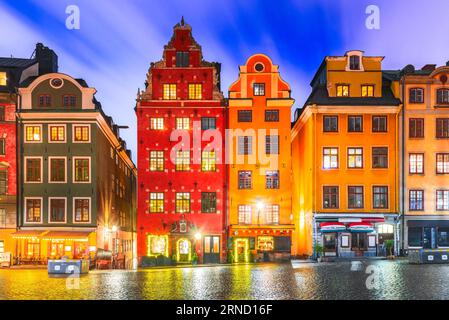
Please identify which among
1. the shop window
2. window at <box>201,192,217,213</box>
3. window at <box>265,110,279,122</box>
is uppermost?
window at <box>265,110,279,122</box>

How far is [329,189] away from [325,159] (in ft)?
8.52

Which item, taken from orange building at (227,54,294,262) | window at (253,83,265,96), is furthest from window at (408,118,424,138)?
window at (253,83,265,96)

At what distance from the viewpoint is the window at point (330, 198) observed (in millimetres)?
55500

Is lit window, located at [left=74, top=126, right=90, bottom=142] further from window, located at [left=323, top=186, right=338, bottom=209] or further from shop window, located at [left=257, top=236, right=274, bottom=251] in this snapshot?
window, located at [left=323, top=186, right=338, bottom=209]

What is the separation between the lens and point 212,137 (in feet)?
186

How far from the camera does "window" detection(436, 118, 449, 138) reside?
56031 millimetres

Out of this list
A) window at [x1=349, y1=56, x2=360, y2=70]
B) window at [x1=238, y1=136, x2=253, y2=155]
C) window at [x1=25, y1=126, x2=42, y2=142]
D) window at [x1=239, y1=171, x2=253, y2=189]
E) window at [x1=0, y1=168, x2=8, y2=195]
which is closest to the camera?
window at [x1=0, y1=168, x2=8, y2=195]

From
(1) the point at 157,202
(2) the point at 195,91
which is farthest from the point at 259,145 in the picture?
(1) the point at 157,202

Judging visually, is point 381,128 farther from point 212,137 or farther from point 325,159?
point 212,137

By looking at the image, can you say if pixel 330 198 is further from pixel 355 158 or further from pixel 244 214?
pixel 244 214

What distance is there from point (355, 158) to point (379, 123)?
371 cm

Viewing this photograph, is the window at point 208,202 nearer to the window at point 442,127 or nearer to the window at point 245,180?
the window at point 245,180
